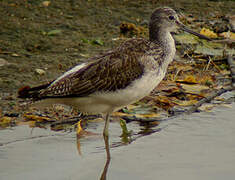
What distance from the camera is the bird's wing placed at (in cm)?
510

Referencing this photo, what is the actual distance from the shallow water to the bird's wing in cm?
60

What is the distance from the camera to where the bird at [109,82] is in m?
5.09

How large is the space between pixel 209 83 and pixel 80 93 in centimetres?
270

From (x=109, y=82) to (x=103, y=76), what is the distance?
10 centimetres

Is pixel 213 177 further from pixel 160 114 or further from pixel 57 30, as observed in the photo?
pixel 57 30

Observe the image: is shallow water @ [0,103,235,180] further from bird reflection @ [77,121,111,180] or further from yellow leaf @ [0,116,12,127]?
yellow leaf @ [0,116,12,127]

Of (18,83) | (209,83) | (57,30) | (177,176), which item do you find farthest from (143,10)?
(177,176)

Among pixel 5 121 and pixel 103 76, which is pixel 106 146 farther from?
pixel 5 121

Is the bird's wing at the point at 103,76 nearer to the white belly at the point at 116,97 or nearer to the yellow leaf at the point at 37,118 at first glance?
the white belly at the point at 116,97

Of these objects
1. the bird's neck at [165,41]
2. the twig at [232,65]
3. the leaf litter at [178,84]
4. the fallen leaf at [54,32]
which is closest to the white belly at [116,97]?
the bird's neck at [165,41]

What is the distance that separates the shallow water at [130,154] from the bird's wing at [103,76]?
60 cm

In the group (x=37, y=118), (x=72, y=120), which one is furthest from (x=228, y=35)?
(x=37, y=118)

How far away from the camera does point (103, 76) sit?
5.17 metres

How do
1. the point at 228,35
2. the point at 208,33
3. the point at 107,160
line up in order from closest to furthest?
the point at 107,160
the point at 228,35
the point at 208,33
